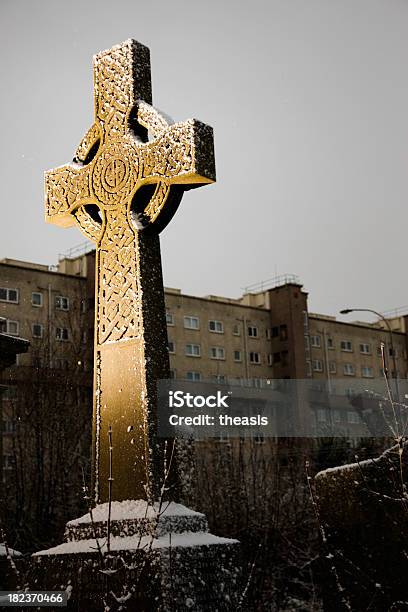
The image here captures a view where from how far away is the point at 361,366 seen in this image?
2327 inches

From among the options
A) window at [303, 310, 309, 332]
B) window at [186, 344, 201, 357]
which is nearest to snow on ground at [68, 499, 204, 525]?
window at [186, 344, 201, 357]

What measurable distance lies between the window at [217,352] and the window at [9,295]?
1414 cm

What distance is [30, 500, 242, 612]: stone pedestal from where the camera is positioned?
4.05 metres

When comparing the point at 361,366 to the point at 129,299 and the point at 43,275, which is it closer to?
the point at 43,275

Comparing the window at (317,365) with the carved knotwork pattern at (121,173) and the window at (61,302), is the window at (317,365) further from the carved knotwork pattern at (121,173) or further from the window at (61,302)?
the carved knotwork pattern at (121,173)

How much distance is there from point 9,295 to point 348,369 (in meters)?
27.4

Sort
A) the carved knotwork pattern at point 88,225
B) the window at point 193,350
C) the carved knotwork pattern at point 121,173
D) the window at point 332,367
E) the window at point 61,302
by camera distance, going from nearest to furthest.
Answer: the carved knotwork pattern at point 121,173, the carved knotwork pattern at point 88,225, the window at point 61,302, the window at point 193,350, the window at point 332,367

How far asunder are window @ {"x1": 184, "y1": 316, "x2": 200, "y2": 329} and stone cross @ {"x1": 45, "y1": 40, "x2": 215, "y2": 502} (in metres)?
41.9

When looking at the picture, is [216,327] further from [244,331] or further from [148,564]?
[148,564]

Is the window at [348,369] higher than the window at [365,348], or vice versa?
the window at [365,348]

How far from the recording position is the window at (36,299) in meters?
38.9

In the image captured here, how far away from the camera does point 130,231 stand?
5078mm

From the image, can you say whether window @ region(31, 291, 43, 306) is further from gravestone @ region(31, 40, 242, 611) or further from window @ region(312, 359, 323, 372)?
gravestone @ region(31, 40, 242, 611)

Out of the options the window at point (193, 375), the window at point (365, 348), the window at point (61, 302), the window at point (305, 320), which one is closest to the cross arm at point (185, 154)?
the window at point (61, 302)
